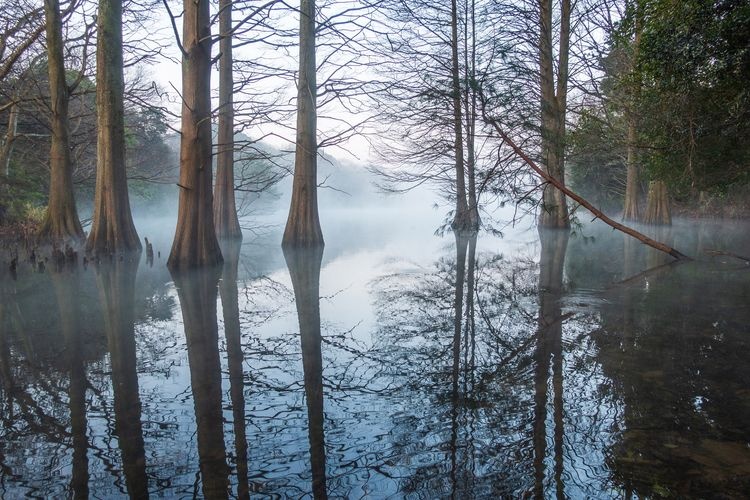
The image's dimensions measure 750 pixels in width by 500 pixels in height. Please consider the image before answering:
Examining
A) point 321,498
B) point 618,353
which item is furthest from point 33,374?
point 618,353

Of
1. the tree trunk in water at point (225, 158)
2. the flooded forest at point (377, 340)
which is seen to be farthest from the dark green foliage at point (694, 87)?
the tree trunk in water at point (225, 158)

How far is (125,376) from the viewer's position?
3.67m

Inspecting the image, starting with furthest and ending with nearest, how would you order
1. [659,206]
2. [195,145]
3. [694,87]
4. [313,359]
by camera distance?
[659,206]
[195,145]
[694,87]
[313,359]

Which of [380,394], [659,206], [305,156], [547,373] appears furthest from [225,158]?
[659,206]

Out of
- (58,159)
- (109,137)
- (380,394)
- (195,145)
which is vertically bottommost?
(380,394)

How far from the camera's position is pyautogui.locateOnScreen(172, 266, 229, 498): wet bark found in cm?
228

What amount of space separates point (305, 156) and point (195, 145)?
195 inches

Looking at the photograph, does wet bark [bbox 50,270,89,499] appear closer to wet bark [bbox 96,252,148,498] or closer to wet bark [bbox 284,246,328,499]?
wet bark [bbox 96,252,148,498]

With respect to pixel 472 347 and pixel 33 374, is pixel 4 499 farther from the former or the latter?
pixel 472 347

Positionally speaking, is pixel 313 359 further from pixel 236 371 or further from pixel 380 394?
pixel 380 394

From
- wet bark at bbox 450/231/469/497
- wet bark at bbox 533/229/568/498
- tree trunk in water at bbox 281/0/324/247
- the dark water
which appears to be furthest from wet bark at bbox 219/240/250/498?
tree trunk in water at bbox 281/0/324/247

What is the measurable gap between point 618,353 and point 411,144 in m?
17.8

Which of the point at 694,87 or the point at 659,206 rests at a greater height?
the point at 694,87

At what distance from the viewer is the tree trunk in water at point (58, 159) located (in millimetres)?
13328
